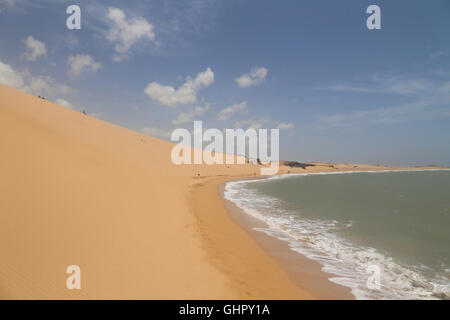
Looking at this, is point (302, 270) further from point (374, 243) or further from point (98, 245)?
point (98, 245)

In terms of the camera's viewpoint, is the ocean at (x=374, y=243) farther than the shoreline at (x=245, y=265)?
Yes

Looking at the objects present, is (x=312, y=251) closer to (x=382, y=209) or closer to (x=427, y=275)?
(x=427, y=275)

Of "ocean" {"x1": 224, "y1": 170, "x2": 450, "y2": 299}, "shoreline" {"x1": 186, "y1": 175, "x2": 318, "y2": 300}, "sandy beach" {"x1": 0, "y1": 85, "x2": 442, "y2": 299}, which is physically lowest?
"ocean" {"x1": 224, "y1": 170, "x2": 450, "y2": 299}

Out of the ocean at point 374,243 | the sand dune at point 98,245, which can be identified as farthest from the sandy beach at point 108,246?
the ocean at point 374,243

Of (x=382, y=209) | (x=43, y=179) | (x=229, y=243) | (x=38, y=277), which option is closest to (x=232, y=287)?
(x=229, y=243)

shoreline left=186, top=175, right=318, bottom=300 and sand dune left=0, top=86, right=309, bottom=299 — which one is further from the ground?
sand dune left=0, top=86, right=309, bottom=299

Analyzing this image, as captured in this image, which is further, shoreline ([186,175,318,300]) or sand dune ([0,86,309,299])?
shoreline ([186,175,318,300])

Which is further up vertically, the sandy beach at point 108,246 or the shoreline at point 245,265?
the sandy beach at point 108,246

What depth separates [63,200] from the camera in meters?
6.87

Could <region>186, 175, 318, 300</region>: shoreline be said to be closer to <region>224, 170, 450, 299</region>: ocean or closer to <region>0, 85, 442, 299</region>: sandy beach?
<region>0, 85, 442, 299</region>: sandy beach

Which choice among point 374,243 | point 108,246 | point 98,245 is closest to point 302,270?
point 374,243

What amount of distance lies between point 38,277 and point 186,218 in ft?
20.3

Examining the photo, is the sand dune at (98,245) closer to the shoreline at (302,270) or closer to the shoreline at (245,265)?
the shoreline at (245,265)

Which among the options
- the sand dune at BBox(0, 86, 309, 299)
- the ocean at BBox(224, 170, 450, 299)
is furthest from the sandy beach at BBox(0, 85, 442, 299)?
the ocean at BBox(224, 170, 450, 299)
